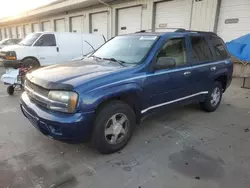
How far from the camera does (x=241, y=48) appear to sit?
7.51 metres

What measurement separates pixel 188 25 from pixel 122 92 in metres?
8.84

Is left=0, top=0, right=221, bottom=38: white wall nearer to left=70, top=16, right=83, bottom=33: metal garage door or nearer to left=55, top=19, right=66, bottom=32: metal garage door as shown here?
left=70, top=16, right=83, bottom=33: metal garage door

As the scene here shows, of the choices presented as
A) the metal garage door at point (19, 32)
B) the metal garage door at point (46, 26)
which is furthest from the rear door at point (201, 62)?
the metal garage door at point (19, 32)

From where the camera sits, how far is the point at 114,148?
298 centimetres

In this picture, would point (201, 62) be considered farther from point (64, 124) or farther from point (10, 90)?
point (10, 90)

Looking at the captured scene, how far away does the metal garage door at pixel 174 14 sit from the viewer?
10.3 metres

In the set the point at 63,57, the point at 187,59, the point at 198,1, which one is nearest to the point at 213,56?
the point at 187,59

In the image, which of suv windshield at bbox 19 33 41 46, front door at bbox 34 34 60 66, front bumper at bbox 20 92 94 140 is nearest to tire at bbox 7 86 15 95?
front door at bbox 34 34 60 66

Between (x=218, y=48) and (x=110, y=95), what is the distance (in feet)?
10.7

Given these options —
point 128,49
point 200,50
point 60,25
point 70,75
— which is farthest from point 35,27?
point 70,75

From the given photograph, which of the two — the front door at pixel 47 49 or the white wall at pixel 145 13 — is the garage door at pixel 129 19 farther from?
the front door at pixel 47 49

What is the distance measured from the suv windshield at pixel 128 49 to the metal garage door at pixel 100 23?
38.4 ft

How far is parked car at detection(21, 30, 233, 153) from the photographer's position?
8.20 feet

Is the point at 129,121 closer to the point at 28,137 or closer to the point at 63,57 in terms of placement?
the point at 28,137
